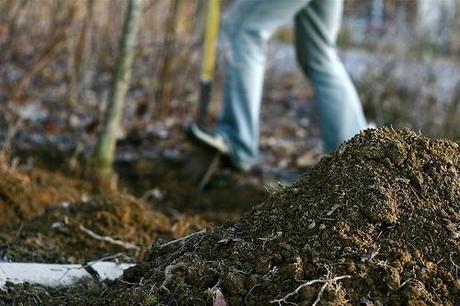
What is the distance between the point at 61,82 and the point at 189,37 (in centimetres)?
123

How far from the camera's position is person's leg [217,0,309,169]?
4.48 meters

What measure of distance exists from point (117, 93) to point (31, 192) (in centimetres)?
106

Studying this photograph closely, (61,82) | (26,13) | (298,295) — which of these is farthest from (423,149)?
(61,82)

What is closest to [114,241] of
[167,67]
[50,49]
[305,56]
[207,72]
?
[305,56]

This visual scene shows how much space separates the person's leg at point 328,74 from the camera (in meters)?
4.55

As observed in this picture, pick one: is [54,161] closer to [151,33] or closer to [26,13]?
[26,13]

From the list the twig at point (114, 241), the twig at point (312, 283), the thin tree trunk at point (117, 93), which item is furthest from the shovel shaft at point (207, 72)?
the twig at point (312, 283)

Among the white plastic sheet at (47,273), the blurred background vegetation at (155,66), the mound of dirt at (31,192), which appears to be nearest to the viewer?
the white plastic sheet at (47,273)

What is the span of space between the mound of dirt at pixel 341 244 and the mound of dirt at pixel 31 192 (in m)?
1.47

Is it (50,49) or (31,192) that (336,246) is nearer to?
(31,192)

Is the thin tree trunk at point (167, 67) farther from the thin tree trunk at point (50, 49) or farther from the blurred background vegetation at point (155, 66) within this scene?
the thin tree trunk at point (50, 49)

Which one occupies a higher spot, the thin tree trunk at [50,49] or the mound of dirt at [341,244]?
the mound of dirt at [341,244]

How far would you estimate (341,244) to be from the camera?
6.25 feet

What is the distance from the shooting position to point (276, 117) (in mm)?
6828
